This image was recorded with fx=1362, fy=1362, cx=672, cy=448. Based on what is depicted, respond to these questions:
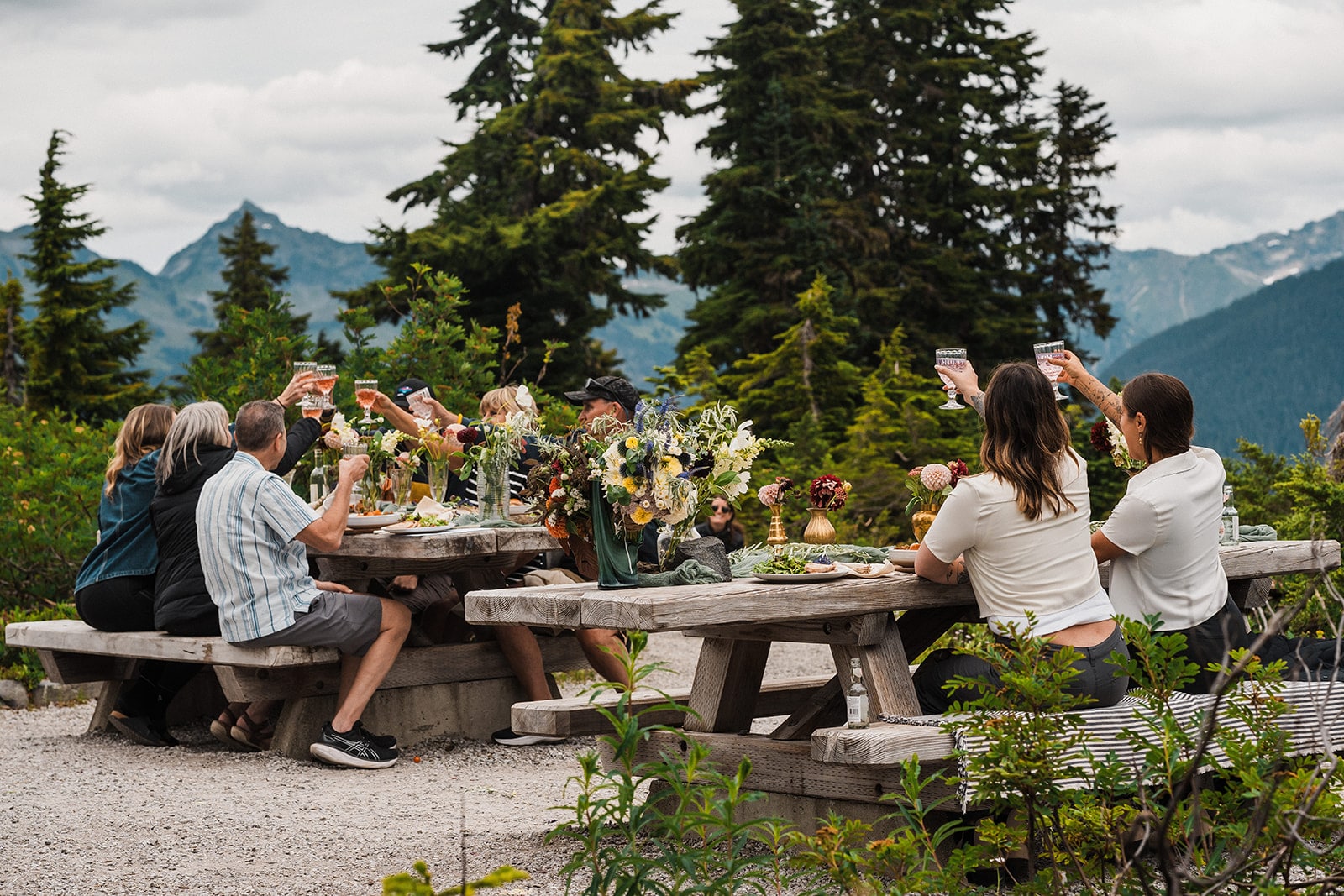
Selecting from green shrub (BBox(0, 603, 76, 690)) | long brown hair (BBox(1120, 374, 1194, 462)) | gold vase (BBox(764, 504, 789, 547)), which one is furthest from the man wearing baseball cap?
green shrub (BBox(0, 603, 76, 690))

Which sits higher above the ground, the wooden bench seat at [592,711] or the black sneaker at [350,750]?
the wooden bench seat at [592,711]

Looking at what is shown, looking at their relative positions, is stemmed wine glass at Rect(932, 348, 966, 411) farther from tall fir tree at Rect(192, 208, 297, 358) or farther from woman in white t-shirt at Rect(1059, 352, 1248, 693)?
tall fir tree at Rect(192, 208, 297, 358)

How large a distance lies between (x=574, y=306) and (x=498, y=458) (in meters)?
18.8

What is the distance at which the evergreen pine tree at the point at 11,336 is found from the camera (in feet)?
70.2

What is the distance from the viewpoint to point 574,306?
2452cm

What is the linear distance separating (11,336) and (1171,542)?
21190 millimetres

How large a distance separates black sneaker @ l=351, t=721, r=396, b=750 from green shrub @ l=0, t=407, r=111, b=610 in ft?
11.8

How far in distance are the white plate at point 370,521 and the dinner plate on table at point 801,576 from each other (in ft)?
8.05

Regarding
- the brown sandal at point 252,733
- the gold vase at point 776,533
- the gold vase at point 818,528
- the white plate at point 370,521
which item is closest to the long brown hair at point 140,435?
the white plate at point 370,521

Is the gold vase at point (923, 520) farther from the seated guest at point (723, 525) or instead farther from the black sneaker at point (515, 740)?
the seated guest at point (723, 525)

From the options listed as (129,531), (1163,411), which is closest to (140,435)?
(129,531)

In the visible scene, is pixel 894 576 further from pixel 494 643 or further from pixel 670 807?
pixel 494 643

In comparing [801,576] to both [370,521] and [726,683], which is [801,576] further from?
[370,521]

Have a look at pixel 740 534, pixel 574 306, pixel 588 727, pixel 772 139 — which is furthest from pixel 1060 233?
pixel 588 727
